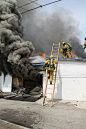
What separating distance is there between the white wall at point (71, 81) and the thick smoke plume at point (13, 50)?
2649mm

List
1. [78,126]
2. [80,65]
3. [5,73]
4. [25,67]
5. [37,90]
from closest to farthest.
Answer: [78,126]
[80,65]
[25,67]
[37,90]
[5,73]

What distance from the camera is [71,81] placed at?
777 centimetres

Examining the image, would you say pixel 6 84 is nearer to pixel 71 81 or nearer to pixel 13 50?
pixel 13 50

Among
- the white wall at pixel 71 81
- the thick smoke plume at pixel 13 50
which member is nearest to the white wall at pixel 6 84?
the thick smoke plume at pixel 13 50

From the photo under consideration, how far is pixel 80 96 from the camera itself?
746 centimetres

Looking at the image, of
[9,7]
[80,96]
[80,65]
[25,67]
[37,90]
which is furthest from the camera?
[9,7]

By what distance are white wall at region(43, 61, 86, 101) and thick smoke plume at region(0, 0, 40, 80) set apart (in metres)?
2.65

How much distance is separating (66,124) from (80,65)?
18.3ft

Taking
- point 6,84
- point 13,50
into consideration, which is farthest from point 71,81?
point 6,84

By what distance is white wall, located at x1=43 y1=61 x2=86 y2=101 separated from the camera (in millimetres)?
7543

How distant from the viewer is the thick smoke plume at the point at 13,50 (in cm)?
946

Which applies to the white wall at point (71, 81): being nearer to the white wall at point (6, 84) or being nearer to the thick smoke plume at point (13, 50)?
the thick smoke plume at point (13, 50)

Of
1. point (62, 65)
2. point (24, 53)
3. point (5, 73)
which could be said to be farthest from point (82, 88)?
point (5, 73)

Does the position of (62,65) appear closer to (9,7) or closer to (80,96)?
(80,96)
